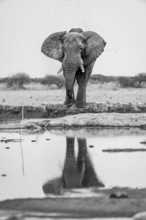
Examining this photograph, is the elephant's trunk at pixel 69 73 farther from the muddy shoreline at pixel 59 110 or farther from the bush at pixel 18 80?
the bush at pixel 18 80

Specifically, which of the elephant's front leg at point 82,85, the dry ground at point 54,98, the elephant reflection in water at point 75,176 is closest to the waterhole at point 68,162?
the elephant reflection in water at point 75,176

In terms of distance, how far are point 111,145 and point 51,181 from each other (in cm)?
564

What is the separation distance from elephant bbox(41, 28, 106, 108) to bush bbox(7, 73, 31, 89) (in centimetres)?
3624

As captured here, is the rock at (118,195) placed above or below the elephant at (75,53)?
below

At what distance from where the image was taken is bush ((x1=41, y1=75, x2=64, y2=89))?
6364 centimetres

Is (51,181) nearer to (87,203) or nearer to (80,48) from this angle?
(87,203)

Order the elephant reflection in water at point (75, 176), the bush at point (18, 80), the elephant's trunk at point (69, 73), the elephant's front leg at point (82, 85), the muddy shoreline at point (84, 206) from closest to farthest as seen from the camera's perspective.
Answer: the muddy shoreline at point (84, 206) < the elephant reflection in water at point (75, 176) < the elephant's trunk at point (69, 73) < the elephant's front leg at point (82, 85) < the bush at point (18, 80)

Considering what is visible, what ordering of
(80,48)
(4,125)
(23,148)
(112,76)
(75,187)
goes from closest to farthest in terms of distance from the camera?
1. (75,187)
2. (23,148)
3. (4,125)
4. (80,48)
5. (112,76)

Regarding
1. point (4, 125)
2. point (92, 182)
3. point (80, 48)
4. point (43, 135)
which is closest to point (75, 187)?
point (92, 182)

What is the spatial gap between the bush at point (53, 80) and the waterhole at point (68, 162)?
4464 centimetres

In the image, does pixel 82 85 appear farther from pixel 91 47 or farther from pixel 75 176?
pixel 75 176

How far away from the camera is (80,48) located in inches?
924

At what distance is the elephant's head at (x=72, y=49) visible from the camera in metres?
23.0

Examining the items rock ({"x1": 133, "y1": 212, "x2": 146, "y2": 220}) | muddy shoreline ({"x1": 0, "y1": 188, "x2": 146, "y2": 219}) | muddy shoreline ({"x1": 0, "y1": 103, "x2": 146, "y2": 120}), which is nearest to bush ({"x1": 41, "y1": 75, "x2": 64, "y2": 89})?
muddy shoreline ({"x1": 0, "y1": 103, "x2": 146, "y2": 120})
